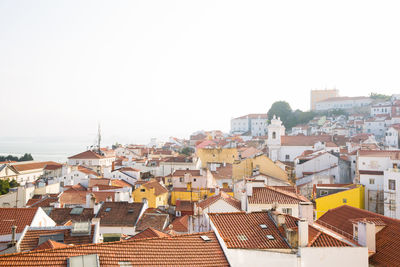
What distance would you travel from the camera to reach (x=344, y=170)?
128ft

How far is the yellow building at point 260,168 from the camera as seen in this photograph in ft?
115

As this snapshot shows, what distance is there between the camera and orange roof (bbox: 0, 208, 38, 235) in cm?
1421

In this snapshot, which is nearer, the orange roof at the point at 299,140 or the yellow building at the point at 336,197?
the yellow building at the point at 336,197

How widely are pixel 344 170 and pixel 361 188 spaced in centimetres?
1176

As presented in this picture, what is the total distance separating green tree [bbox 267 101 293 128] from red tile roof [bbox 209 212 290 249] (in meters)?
80.8

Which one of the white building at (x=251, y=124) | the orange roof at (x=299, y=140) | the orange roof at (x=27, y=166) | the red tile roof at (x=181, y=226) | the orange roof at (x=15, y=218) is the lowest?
the orange roof at (x=27, y=166)

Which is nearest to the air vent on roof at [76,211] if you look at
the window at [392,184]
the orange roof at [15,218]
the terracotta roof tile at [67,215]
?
the terracotta roof tile at [67,215]

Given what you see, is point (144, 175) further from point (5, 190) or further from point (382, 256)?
point (382, 256)

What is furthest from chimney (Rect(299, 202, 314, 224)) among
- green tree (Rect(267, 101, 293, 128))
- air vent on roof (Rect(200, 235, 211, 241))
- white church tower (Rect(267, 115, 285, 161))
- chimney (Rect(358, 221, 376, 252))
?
green tree (Rect(267, 101, 293, 128))

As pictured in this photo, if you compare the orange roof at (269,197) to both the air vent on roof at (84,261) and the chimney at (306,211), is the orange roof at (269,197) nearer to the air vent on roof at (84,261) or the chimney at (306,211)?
the chimney at (306,211)

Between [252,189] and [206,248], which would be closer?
[206,248]

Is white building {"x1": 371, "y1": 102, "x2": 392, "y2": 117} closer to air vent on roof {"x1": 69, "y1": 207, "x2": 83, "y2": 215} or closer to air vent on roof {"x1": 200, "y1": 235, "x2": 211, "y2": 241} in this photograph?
air vent on roof {"x1": 69, "y1": 207, "x2": 83, "y2": 215}

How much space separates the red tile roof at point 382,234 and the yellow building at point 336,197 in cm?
951

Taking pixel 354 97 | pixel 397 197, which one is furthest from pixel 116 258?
pixel 354 97
